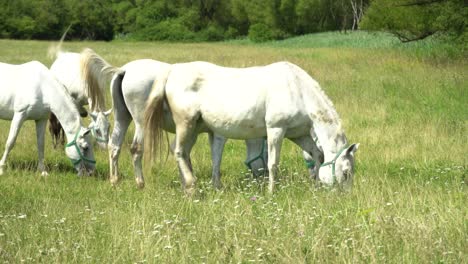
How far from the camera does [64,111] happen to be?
9.58 meters

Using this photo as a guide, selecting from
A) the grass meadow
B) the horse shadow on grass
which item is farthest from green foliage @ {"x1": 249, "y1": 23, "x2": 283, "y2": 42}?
the horse shadow on grass

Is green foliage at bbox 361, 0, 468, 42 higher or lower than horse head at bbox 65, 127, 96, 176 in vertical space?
lower

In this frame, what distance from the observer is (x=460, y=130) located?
11102 millimetres

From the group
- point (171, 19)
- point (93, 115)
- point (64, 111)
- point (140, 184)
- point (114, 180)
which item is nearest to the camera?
point (140, 184)

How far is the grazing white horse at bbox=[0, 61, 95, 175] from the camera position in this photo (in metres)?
9.46

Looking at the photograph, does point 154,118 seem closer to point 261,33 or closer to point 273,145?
point 273,145

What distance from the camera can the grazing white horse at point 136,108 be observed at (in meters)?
8.14

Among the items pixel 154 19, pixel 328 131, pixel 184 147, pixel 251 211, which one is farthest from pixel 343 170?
pixel 154 19

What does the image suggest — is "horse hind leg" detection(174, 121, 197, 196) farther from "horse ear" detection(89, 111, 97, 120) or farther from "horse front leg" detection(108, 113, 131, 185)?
"horse ear" detection(89, 111, 97, 120)

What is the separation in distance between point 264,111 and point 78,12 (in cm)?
8113

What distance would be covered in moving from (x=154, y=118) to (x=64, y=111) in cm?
225

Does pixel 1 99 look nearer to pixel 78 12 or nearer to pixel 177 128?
pixel 177 128

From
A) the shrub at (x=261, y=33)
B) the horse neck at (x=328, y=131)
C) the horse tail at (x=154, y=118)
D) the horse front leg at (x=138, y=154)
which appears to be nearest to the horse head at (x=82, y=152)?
the horse front leg at (x=138, y=154)

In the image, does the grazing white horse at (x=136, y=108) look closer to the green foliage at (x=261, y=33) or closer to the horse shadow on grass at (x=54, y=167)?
the horse shadow on grass at (x=54, y=167)
